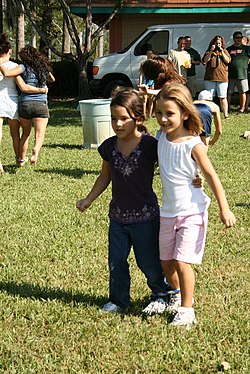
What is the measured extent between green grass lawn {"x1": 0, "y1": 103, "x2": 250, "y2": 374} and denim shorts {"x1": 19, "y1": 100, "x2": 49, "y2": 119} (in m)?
1.43

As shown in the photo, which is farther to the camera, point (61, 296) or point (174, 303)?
point (61, 296)

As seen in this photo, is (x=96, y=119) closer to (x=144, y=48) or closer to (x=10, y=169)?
(x=10, y=169)

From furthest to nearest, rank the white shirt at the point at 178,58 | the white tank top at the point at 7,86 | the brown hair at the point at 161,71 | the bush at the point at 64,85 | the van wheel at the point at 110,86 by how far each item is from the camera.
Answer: the bush at the point at 64,85 < the van wheel at the point at 110,86 < the white shirt at the point at 178,58 < the white tank top at the point at 7,86 < the brown hair at the point at 161,71

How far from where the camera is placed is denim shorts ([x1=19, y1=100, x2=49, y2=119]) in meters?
8.65

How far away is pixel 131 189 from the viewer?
12.5 ft

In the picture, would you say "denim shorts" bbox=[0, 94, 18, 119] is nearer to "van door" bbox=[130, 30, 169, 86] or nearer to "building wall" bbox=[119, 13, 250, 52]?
"van door" bbox=[130, 30, 169, 86]

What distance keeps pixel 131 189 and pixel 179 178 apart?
1.07 ft

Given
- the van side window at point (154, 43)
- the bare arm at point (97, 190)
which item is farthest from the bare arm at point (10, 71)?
the van side window at point (154, 43)

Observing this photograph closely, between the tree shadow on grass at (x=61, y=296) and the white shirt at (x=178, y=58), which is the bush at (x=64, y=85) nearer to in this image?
the white shirt at (x=178, y=58)

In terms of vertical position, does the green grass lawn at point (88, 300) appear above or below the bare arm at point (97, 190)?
below

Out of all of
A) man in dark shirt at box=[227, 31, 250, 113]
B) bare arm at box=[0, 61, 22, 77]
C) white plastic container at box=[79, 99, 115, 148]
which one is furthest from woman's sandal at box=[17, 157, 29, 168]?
man in dark shirt at box=[227, 31, 250, 113]

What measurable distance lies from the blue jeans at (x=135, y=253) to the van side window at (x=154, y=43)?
545 inches

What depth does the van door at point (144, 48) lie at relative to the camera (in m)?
17.3

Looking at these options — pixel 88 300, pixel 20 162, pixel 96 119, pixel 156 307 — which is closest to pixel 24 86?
pixel 20 162
